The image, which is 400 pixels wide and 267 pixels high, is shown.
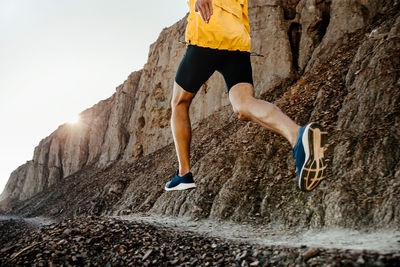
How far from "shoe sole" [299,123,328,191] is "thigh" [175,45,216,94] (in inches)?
44.8

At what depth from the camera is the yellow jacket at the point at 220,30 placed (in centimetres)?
250

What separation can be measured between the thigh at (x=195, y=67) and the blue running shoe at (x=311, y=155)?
111cm

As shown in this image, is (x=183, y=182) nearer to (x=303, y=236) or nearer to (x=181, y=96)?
(x=181, y=96)

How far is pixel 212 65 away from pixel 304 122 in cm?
387

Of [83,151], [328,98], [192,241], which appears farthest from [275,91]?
[83,151]

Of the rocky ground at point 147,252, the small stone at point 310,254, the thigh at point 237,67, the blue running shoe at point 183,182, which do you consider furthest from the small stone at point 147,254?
the thigh at point 237,67

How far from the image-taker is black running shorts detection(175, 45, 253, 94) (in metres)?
2.58

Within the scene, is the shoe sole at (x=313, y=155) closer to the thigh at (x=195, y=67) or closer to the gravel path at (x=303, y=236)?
the gravel path at (x=303, y=236)

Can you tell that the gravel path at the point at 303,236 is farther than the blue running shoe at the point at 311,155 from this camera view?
Yes

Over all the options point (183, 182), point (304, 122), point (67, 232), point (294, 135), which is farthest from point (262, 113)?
point (304, 122)

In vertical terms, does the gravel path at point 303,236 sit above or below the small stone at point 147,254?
below

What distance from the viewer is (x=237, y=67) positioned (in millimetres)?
2637

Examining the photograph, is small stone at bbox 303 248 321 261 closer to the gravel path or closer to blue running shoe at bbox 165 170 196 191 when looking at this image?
the gravel path

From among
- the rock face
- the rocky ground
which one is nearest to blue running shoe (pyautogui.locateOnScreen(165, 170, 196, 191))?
the rocky ground
